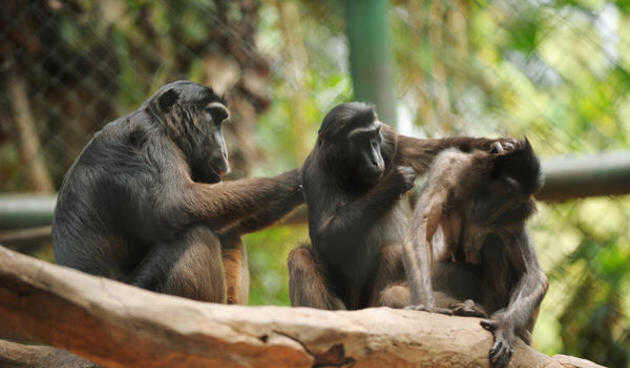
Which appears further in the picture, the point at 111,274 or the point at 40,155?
the point at 40,155

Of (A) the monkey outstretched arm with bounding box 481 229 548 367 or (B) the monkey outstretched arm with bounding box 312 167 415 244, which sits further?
(B) the monkey outstretched arm with bounding box 312 167 415 244

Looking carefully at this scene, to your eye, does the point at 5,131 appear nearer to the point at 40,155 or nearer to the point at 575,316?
the point at 40,155

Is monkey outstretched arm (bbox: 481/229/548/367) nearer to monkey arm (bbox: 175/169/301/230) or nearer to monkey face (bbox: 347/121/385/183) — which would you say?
monkey face (bbox: 347/121/385/183)

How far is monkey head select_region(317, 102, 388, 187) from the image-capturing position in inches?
152

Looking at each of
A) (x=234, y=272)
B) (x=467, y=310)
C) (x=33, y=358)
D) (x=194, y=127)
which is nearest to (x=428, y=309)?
(x=467, y=310)

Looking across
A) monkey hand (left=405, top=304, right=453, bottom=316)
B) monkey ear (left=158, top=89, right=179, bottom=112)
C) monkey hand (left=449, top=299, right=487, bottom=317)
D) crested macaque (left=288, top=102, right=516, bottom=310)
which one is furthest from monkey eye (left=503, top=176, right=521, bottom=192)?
monkey ear (left=158, top=89, right=179, bottom=112)

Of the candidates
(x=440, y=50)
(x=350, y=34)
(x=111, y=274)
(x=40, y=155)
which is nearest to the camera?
(x=111, y=274)

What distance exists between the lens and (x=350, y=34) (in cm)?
514

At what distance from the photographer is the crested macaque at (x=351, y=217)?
12.5 feet

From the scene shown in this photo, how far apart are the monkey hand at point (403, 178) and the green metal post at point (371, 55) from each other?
3.77ft

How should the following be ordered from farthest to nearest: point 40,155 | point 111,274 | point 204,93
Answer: point 40,155 → point 204,93 → point 111,274

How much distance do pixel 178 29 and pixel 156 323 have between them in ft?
15.8

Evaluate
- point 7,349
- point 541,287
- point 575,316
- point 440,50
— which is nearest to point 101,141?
point 7,349

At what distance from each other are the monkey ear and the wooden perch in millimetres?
2010
